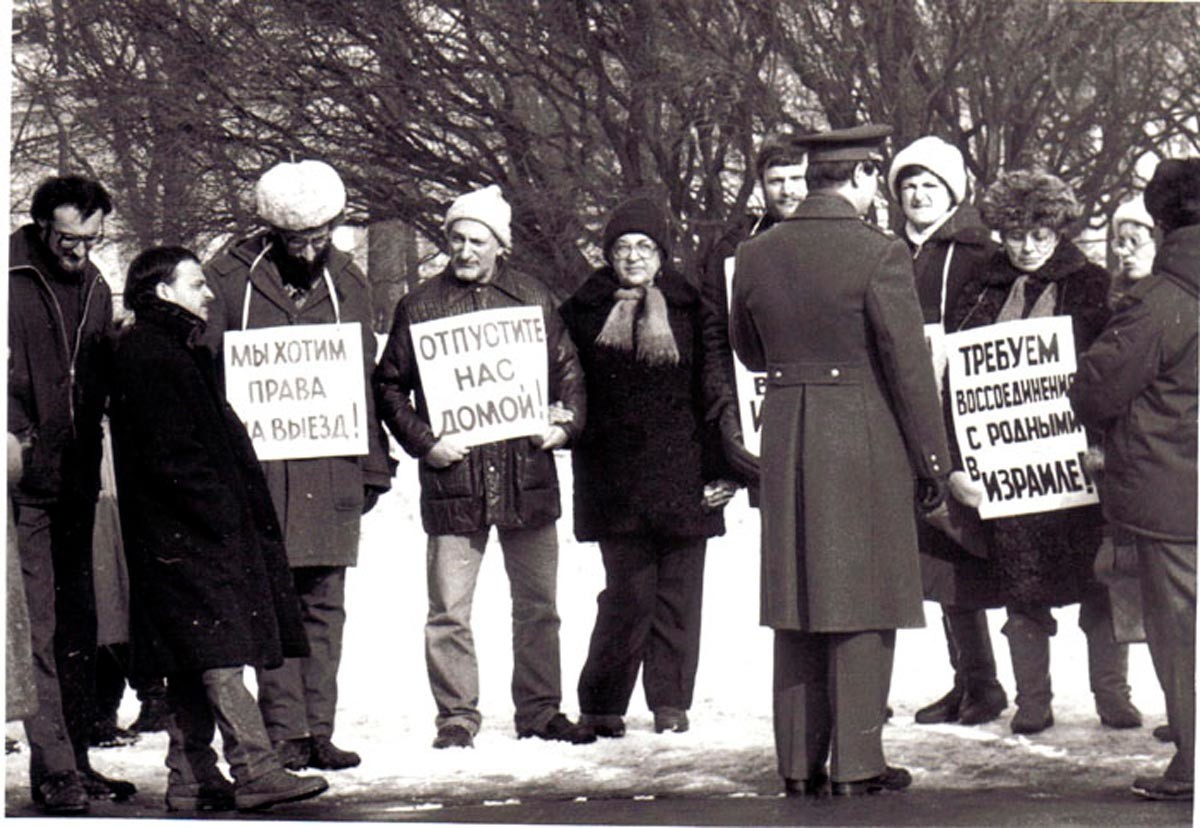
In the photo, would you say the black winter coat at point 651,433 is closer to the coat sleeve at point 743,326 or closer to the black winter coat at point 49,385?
the coat sleeve at point 743,326

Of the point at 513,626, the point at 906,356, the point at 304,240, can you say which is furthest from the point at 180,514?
the point at 906,356

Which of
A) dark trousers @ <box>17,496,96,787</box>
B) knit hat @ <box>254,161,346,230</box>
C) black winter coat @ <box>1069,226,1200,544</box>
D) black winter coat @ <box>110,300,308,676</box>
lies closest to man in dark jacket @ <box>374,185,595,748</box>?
knit hat @ <box>254,161,346,230</box>

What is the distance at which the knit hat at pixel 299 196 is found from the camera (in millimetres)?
7664

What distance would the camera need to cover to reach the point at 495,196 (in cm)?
799

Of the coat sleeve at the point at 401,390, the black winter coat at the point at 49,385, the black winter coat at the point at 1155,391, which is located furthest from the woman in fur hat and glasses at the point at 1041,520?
the black winter coat at the point at 49,385

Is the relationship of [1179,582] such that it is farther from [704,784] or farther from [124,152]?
[124,152]

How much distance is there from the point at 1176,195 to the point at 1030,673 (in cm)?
187

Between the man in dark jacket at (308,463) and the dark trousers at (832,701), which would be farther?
the man in dark jacket at (308,463)

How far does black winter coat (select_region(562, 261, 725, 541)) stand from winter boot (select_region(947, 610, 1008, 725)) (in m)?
0.91

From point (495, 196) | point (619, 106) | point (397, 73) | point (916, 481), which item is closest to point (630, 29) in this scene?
point (619, 106)

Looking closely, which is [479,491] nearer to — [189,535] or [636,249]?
[636,249]

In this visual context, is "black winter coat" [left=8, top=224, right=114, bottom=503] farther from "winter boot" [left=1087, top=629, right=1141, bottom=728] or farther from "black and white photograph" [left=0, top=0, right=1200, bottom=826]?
"winter boot" [left=1087, top=629, right=1141, bottom=728]

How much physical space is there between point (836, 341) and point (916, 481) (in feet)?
1.85

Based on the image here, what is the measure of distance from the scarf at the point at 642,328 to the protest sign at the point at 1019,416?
940 mm
